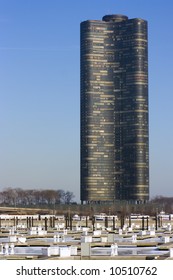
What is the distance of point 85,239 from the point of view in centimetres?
6538
